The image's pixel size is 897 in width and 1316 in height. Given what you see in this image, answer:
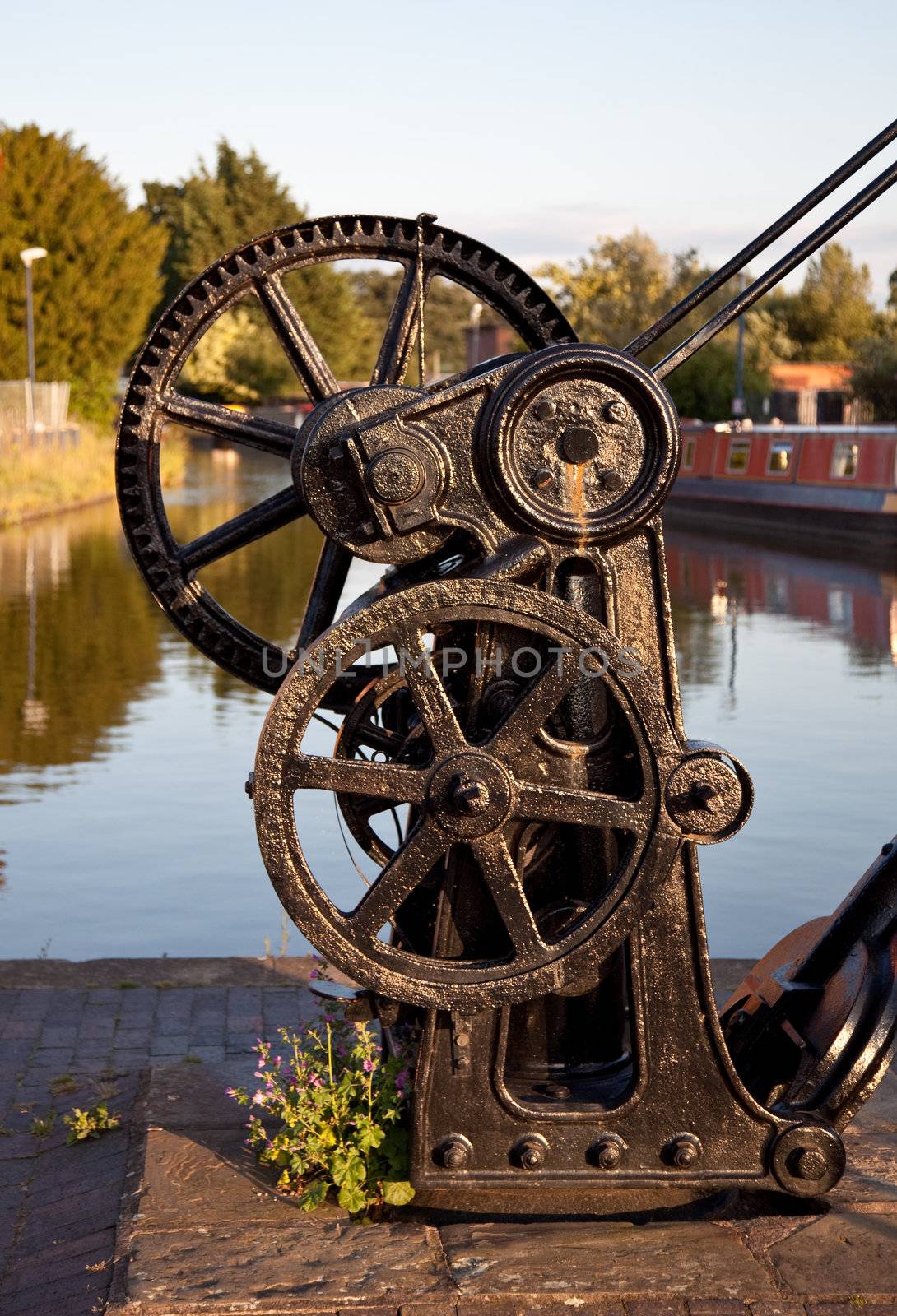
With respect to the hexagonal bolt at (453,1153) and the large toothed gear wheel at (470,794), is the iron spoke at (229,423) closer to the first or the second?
the large toothed gear wheel at (470,794)

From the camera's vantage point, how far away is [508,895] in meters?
3.78

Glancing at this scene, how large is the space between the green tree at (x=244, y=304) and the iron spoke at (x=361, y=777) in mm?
69578

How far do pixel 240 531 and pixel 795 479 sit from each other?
92.3 ft

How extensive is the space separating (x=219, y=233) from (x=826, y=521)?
55544mm

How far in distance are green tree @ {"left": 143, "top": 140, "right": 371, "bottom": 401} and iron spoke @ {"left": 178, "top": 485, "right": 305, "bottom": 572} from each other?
68.6 metres

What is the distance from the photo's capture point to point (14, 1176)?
465 centimetres

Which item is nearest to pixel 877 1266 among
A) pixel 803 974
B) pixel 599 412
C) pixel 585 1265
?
pixel 585 1265

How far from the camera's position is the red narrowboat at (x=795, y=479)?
92.8 ft

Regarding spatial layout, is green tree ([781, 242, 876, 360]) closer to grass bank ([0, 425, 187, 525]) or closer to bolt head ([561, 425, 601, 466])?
grass bank ([0, 425, 187, 525])

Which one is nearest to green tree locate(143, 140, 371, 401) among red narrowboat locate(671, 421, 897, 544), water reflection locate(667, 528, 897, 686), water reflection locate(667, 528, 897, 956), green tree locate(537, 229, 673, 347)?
green tree locate(537, 229, 673, 347)

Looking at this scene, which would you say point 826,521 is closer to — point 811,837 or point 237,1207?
point 811,837

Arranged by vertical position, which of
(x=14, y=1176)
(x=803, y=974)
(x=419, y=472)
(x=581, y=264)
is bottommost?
(x=14, y=1176)

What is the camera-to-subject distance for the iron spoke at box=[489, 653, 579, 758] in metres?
3.76

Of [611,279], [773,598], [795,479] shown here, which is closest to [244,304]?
[611,279]
